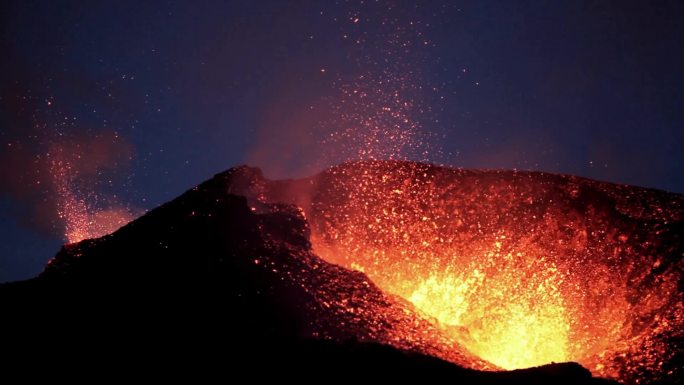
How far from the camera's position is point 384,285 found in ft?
40.5

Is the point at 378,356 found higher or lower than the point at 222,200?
lower

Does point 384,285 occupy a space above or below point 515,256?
below

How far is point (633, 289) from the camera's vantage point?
388 inches

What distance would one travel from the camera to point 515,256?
1178 cm

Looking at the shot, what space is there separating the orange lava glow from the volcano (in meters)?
0.03

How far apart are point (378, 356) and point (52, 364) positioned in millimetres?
4405

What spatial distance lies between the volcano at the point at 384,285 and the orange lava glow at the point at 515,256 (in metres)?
0.03

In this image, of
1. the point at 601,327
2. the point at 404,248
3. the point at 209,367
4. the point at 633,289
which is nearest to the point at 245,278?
the point at 209,367

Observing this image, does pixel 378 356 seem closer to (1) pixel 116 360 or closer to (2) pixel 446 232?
(1) pixel 116 360

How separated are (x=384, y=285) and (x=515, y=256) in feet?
9.90

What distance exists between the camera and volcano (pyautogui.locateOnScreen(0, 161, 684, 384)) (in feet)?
23.1

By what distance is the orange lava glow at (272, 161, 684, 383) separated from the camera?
9422 millimetres

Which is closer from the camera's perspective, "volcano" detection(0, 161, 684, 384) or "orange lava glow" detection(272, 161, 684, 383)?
"volcano" detection(0, 161, 684, 384)

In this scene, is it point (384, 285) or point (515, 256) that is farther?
point (384, 285)
